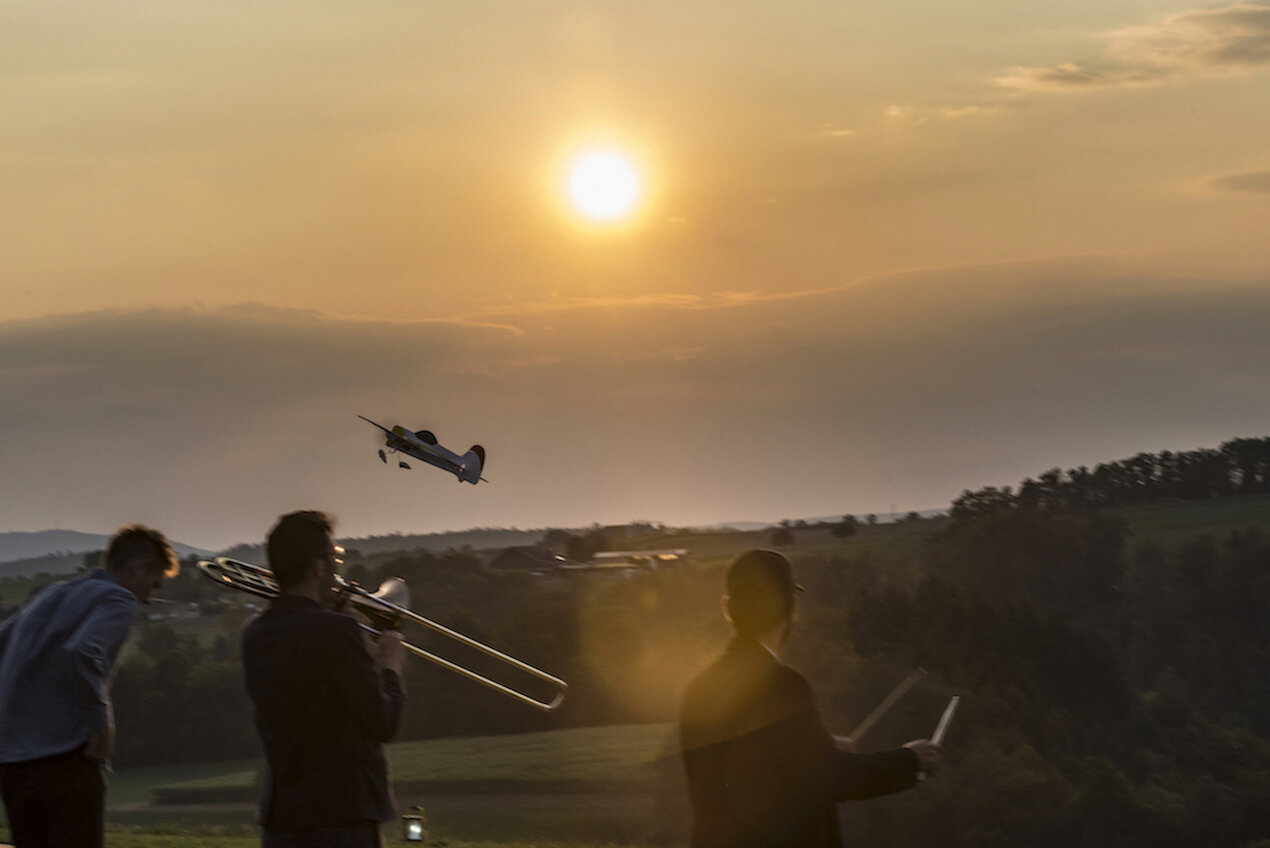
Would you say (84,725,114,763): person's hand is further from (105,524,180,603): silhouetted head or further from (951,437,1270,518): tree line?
(951,437,1270,518): tree line

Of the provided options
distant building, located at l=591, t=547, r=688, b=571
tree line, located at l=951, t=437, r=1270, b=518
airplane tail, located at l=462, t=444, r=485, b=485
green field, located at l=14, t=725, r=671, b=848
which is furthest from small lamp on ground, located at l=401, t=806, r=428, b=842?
tree line, located at l=951, t=437, r=1270, b=518

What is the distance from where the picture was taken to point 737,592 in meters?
4.16

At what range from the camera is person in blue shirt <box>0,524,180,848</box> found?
5.71m

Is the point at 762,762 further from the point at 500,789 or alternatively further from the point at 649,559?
the point at 649,559

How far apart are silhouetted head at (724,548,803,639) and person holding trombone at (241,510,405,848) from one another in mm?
1187

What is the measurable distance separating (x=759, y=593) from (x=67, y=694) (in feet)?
9.55

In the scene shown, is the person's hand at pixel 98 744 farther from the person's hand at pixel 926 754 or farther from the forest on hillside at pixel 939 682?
the forest on hillside at pixel 939 682

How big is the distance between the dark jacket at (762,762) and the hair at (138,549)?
2576mm

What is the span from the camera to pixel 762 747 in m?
4.07

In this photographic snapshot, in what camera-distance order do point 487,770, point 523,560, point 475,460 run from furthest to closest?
point 523,560 → point 487,770 → point 475,460

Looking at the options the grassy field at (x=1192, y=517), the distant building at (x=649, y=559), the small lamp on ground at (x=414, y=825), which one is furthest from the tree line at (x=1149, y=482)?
the small lamp on ground at (x=414, y=825)

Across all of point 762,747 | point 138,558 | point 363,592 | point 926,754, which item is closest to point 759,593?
point 762,747

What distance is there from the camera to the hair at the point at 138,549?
5812 millimetres

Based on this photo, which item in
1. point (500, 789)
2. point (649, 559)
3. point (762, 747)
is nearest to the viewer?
point (762, 747)
